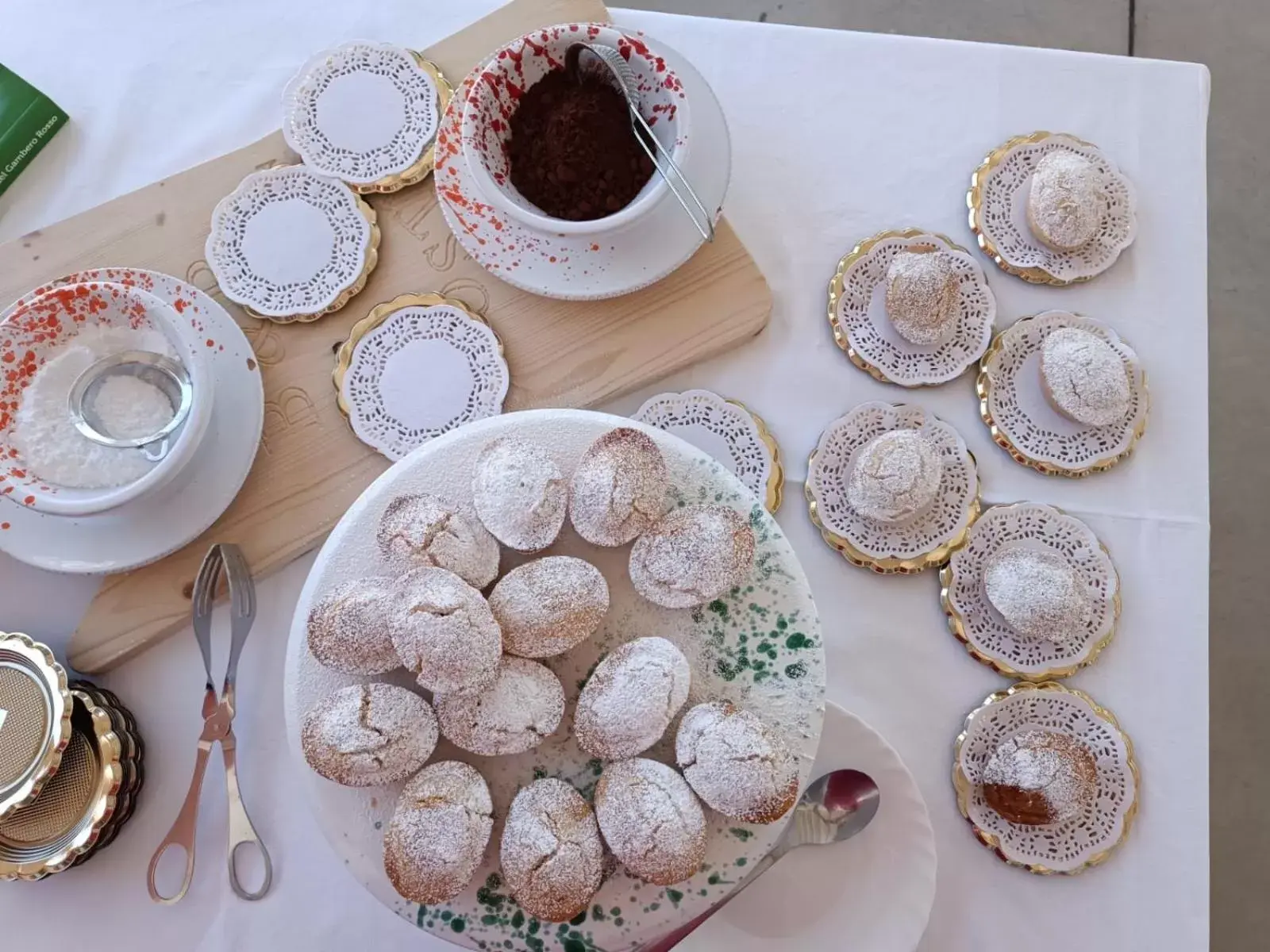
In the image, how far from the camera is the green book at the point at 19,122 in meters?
1.13

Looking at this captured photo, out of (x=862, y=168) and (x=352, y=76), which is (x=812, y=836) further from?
(x=352, y=76)

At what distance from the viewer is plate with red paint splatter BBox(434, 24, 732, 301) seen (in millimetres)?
1000

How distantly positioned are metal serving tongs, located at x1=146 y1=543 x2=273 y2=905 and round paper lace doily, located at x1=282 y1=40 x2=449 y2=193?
0.50 meters

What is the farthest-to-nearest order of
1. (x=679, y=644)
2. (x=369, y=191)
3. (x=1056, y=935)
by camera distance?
(x=369, y=191)
(x=1056, y=935)
(x=679, y=644)

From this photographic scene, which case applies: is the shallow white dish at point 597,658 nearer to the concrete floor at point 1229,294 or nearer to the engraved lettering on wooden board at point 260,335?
the engraved lettering on wooden board at point 260,335

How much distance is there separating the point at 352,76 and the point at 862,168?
2.19ft

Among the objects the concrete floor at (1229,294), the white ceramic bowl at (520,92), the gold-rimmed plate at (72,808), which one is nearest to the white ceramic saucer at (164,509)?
the gold-rimmed plate at (72,808)

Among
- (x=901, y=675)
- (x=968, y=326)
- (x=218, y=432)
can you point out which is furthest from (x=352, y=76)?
(x=901, y=675)

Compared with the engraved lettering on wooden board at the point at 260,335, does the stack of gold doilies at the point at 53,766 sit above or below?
below

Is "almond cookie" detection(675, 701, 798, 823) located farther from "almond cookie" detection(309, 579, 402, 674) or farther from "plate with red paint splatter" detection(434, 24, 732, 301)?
"plate with red paint splatter" detection(434, 24, 732, 301)

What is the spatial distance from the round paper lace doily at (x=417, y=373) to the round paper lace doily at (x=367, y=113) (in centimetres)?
18

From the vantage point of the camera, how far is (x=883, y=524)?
1008 millimetres

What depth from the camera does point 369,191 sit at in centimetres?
109

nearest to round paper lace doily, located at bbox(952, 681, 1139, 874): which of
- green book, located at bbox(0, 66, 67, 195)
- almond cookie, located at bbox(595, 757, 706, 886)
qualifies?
almond cookie, located at bbox(595, 757, 706, 886)
